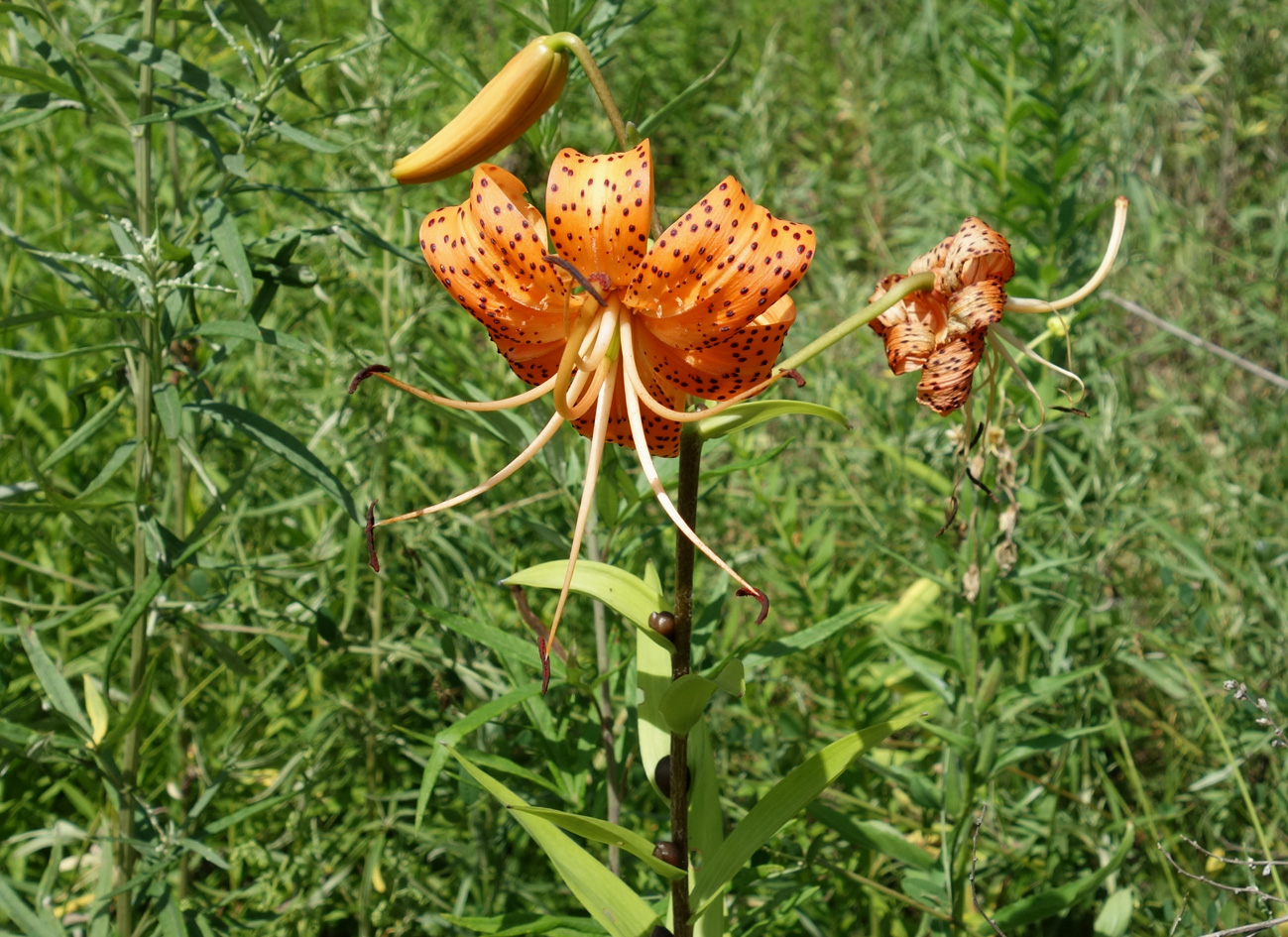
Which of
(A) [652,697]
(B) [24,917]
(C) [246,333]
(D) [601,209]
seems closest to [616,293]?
(D) [601,209]

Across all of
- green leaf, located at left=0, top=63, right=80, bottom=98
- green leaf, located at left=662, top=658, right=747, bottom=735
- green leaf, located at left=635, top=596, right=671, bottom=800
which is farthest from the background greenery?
green leaf, located at left=662, top=658, right=747, bottom=735

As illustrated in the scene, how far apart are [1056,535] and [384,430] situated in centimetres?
100

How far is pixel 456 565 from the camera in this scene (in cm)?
154

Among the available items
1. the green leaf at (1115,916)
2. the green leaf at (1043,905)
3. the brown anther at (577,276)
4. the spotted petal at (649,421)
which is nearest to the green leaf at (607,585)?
the spotted petal at (649,421)

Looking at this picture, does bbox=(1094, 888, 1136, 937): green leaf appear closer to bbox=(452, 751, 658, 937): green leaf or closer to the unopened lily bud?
bbox=(452, 751, 658, 937): green leaf

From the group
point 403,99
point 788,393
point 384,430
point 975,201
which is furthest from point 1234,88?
point 384,430

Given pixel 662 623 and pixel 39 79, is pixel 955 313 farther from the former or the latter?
pixel 39 79

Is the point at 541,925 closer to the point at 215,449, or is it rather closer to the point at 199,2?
the point at 215,449

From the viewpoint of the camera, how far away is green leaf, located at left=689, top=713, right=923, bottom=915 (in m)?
0.85

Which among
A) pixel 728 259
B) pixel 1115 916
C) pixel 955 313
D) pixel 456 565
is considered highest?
pixel 728 259

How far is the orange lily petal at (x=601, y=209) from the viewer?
764mm

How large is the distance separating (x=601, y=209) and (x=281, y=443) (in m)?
0.48

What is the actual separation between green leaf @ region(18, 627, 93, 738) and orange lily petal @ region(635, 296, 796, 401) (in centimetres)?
71

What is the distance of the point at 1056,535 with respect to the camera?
1.57 meters
